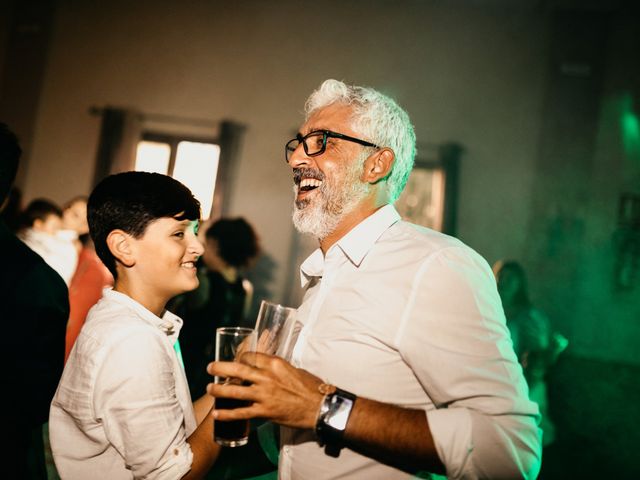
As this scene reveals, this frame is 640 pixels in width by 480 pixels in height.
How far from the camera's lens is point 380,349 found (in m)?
1.15

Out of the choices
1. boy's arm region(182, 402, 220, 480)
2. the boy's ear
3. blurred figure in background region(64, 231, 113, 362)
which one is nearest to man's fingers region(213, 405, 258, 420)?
boy's arm region(182, 402, 220, 480)

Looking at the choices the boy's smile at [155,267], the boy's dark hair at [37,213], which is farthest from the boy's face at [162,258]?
the boy's dark hair at [37,213]

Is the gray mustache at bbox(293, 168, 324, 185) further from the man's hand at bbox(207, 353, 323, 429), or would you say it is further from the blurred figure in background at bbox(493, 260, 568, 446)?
the blurred figure in background at bbox(493, 260, 568, 446)

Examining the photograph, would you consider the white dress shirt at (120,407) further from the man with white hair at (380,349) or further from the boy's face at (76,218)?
the boy's face at (76,218)

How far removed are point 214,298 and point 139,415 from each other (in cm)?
204

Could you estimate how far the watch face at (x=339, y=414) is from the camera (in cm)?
99

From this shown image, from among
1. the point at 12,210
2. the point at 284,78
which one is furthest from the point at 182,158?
the point at 12,210

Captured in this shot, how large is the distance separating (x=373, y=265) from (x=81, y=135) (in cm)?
737

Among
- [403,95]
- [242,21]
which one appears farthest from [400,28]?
[242,21]

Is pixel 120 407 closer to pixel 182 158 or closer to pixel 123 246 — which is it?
pixel 123 246

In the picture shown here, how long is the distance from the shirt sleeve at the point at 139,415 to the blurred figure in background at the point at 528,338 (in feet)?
9.76

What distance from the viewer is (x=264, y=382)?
94 centimetres

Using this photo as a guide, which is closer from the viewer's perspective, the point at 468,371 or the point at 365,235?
the point at 468,371

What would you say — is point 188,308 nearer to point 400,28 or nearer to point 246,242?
point 246,242
